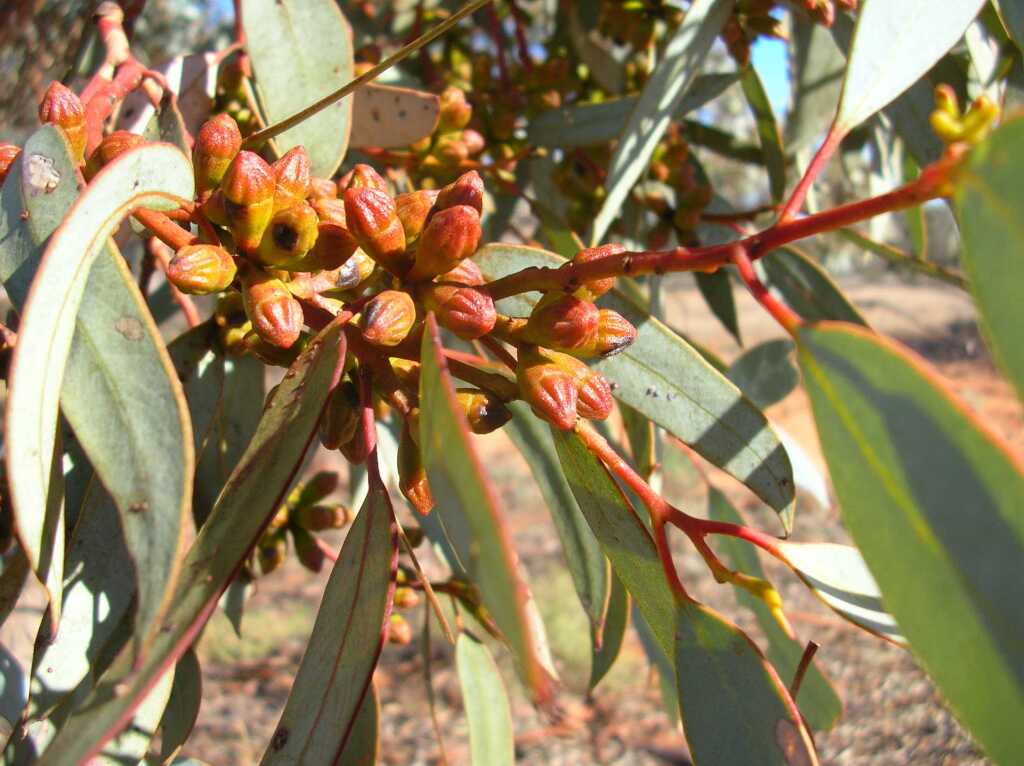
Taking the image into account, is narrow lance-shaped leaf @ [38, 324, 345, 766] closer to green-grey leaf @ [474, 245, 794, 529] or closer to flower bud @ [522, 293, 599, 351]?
flower bud @ [522, 293, 599, 351]

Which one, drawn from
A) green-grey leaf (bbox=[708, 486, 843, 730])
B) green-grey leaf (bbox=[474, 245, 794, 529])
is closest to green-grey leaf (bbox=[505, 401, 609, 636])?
green-grey leaf (bbox=[474, 245, 794, 529])

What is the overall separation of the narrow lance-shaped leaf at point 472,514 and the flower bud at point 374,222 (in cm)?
18

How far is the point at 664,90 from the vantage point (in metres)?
1.21

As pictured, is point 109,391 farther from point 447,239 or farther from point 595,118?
point 595,118

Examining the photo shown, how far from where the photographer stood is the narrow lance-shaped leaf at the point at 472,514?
0.42 metres

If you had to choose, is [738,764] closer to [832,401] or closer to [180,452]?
[832,401]

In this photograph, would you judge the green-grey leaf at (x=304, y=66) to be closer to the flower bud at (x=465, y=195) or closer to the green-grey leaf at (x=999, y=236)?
the flower bud at (x=465, y=195)

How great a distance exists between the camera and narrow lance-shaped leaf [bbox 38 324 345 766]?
0.56m

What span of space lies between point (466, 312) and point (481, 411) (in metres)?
0.08

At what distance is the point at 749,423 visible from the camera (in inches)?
37.8

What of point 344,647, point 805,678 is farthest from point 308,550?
point 805,678

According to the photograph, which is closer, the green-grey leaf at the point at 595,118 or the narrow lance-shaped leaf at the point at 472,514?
the narrow lance-shaped leaf at the point at 472,514

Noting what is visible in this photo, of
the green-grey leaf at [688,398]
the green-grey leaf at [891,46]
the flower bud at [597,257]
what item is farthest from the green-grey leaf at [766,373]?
the flower bud at [597,257]

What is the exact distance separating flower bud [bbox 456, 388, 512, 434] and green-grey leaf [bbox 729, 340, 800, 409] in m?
0.84
